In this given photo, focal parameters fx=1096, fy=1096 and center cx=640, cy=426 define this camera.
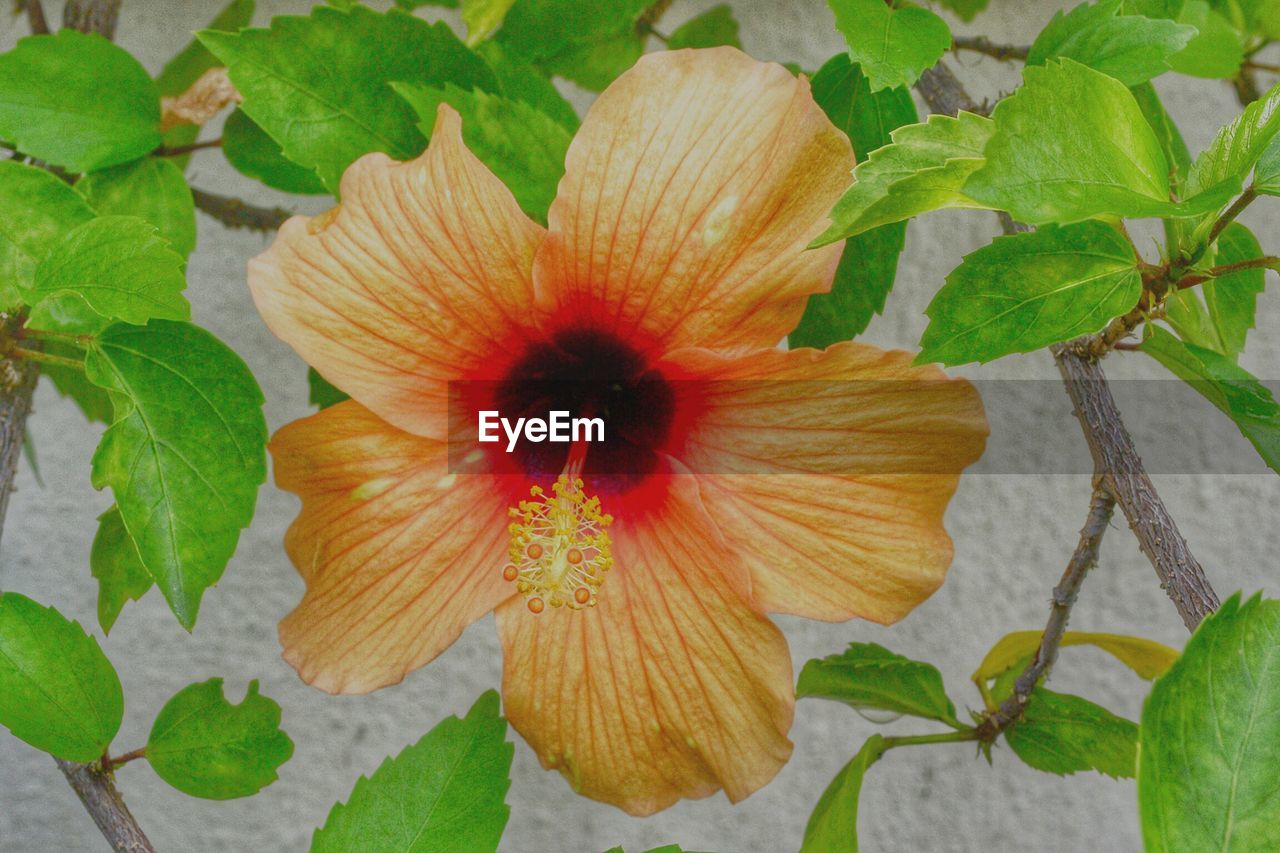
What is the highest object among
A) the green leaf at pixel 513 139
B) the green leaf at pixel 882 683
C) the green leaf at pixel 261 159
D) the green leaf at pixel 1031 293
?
the green leaf at pixel 261 159

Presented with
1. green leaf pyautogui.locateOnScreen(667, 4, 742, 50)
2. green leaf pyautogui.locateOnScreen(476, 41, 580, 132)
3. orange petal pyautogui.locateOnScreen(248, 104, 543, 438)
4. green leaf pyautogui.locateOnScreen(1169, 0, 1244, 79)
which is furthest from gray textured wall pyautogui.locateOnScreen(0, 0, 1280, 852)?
orange petal pyautogui.locateOnScreen(248, 104, 543, 438)

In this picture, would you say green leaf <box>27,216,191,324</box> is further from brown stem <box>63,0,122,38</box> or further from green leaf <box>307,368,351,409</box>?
brown stem <box>63,0,122,38</box>

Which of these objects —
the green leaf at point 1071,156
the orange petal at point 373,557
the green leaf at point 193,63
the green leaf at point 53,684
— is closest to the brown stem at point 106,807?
the green leaf at point 53,684

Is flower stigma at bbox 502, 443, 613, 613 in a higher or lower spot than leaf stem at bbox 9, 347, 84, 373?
lower

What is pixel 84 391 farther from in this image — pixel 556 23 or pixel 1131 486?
pixel 1131 486

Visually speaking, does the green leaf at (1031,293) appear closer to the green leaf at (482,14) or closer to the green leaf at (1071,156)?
the green leaf at (1071,156)

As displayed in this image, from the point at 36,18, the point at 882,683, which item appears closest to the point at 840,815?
the point at 882,683
